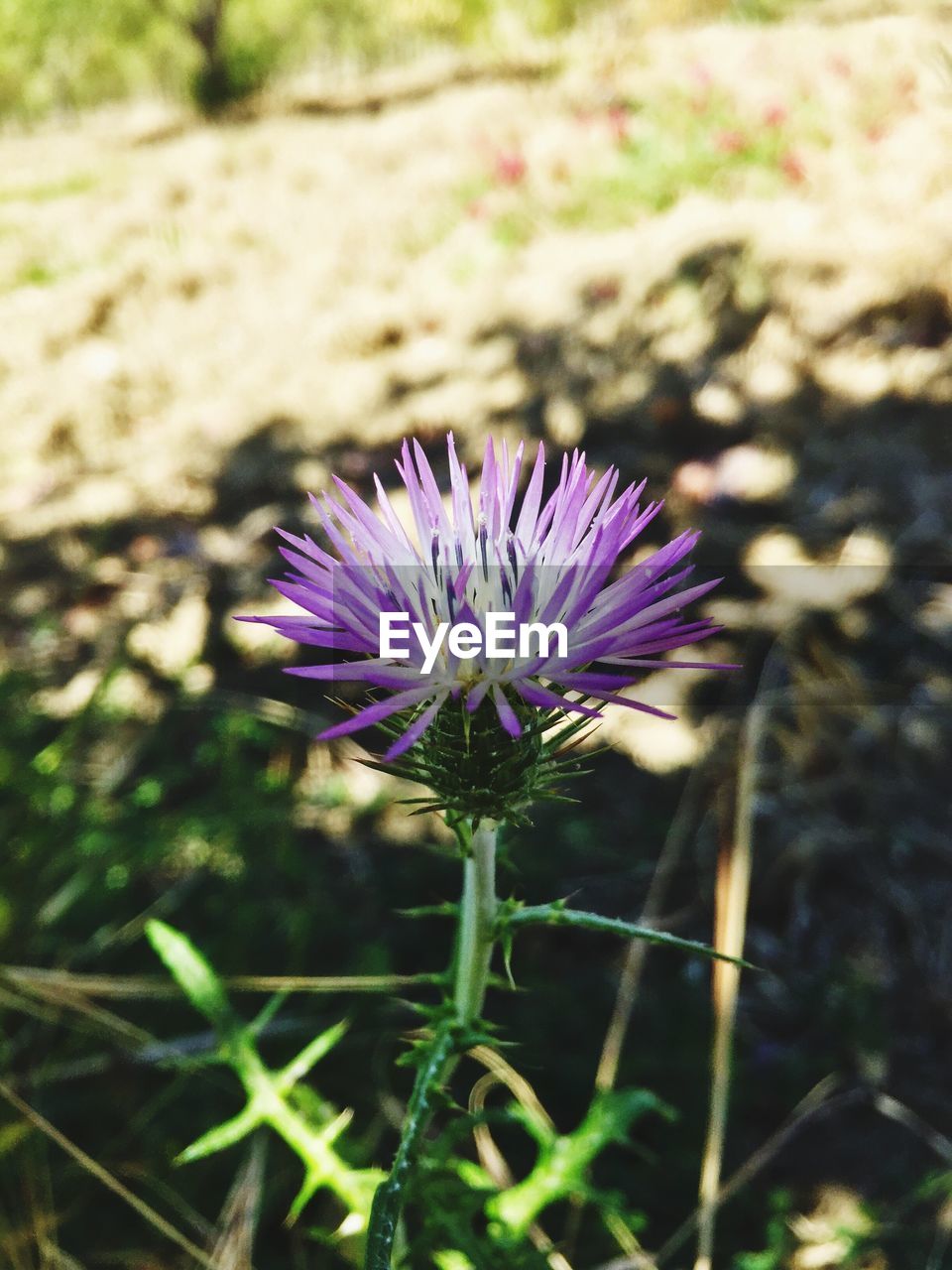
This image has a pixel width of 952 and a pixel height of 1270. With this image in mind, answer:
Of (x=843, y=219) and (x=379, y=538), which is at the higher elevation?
(x=843, y=219)

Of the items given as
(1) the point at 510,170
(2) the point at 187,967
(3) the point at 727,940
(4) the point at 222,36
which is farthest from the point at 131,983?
(4) the point at 222,36

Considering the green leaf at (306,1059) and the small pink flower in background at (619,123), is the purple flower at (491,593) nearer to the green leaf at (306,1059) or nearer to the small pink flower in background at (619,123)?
the green leaf at (306,1059)

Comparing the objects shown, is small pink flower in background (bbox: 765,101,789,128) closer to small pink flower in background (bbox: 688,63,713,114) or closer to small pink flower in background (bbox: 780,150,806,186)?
small pink flower in background (bbox: 780,150,806,186)

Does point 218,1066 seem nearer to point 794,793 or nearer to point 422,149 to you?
point 794,793

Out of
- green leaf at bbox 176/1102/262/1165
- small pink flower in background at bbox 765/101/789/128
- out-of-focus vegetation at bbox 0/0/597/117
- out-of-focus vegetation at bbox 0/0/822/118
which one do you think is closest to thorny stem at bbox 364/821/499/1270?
green leaf at bbox 176/1102/262/1165

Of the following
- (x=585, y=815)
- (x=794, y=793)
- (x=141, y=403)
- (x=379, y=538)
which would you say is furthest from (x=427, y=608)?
(x=141, y=403)
